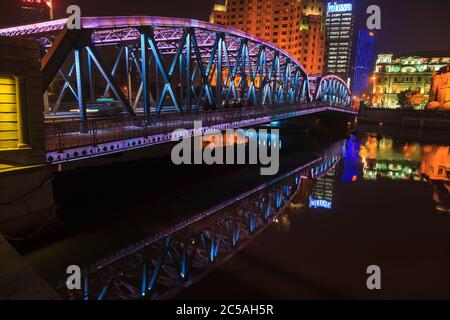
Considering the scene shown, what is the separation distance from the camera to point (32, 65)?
1352 centimetres

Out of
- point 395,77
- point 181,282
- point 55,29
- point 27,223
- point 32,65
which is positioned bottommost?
point 181,282

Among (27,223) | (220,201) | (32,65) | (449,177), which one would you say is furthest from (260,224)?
(449,177)

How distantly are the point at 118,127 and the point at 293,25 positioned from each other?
13181 centimetres

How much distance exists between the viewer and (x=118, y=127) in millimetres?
18484

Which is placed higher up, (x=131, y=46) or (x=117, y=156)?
(x=131, y=46)

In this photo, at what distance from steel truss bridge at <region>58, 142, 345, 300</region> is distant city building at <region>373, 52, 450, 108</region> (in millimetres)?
129172

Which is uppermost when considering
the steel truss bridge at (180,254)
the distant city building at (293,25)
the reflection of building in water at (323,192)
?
the distant city building at (293,25)

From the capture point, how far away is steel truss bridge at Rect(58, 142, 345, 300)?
1109 cm

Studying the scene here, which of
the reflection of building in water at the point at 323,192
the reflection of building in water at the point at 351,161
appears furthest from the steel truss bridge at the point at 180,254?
the reflection of building in water at the point at 351,161

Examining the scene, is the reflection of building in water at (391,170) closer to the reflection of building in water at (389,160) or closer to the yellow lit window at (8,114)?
the reflection of building in water at (389,160)

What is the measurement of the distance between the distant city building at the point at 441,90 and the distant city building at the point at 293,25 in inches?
1639

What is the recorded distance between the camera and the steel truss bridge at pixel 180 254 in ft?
36.4

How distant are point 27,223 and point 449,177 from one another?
3488 cm
